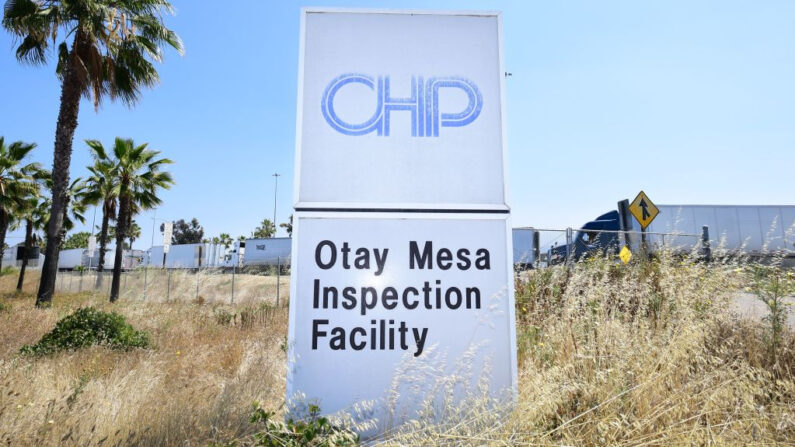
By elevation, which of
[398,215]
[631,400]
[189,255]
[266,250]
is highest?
[266,250]

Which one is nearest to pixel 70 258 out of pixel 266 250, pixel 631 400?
pixel 266 250

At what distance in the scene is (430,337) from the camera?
2.77 meters

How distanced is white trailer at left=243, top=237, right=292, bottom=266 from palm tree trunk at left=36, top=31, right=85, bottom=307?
93.0ft

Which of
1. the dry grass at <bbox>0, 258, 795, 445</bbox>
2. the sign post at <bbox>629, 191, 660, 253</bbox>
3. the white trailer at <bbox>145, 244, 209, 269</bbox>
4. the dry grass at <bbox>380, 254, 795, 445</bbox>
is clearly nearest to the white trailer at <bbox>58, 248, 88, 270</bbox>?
the white trailer at <bbox>145, 244, 209, 269</bbox>

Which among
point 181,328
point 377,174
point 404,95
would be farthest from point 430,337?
point 181,328

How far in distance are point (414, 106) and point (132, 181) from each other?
69.2ft

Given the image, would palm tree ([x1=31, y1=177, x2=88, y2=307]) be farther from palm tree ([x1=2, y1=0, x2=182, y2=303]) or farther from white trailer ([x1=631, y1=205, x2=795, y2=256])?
white trailer ([x1=631, y1=205, x2=795, y2=256])

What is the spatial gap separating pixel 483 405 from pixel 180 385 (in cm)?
280

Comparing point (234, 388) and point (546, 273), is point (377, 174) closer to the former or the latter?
point (234, 388)

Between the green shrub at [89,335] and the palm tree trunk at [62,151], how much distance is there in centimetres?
902

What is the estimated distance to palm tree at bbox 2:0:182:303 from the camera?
12.7 m

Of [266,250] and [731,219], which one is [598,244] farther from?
[266,250]

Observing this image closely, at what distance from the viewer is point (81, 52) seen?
13.1m

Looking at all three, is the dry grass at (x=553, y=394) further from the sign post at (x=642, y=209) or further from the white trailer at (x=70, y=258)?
the white trailer at (x=70, y=258)
